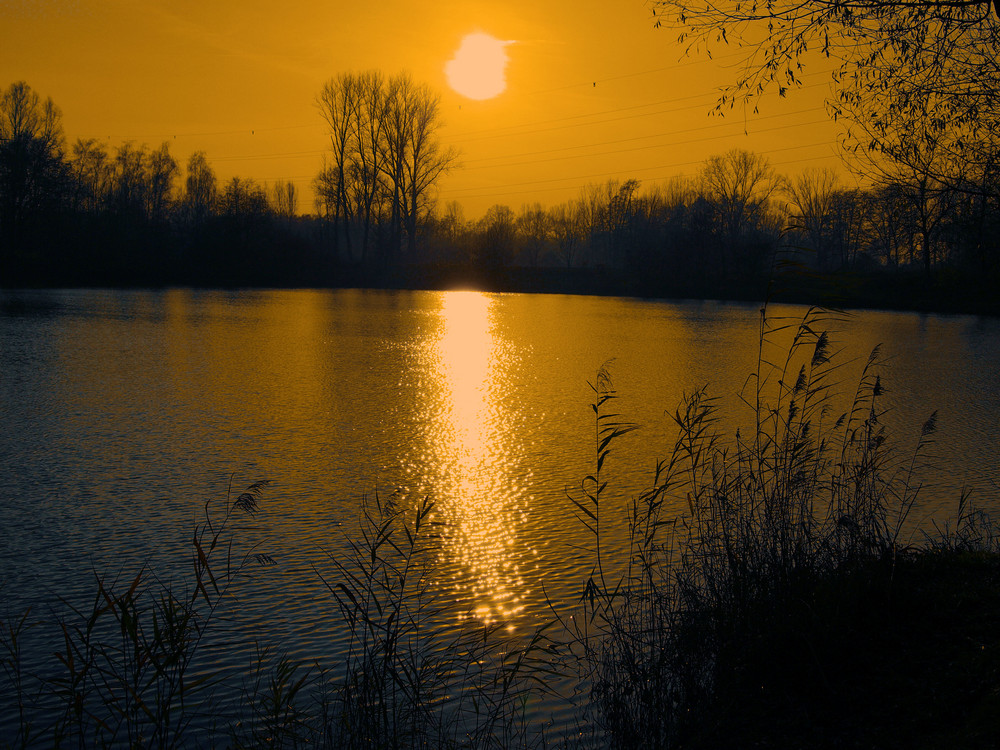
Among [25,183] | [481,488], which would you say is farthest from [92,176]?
[481,488]

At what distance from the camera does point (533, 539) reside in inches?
264

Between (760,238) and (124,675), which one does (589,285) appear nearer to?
(760,238)

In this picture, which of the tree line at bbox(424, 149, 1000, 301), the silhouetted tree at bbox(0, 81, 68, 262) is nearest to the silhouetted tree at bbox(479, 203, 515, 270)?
the tree line at bbox(424, 149, 1000, 301)

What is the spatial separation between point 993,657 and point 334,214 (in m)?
69.3

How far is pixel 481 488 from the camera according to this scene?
326 inches

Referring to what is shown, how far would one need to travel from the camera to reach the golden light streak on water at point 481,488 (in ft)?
18.6

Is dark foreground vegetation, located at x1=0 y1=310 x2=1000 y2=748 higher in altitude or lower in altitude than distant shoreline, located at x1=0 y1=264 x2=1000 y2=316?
lower

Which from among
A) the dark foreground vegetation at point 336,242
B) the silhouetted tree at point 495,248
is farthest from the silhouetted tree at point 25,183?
the silhouetted tree at point 495,248

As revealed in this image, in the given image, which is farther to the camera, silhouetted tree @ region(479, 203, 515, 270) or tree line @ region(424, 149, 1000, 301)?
silhouetted tree @ region(479, 203, 515, 270)

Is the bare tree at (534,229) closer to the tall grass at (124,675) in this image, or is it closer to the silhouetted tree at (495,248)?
the silhouetted tree at (495,248)

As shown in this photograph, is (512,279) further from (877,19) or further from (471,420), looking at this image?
(877,19)

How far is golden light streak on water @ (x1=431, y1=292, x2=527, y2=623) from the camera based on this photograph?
5.67 meters

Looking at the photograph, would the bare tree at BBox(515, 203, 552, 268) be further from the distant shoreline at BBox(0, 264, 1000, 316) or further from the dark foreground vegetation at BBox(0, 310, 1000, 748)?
the dark foreground vegetation at BBox(0, 310, 1000, 748)

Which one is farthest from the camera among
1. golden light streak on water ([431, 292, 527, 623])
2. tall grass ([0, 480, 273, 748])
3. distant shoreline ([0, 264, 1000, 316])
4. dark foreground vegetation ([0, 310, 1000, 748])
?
distant shoreline ([0, 264, 1000, 316])
